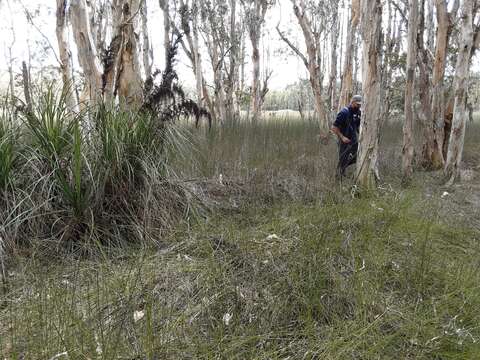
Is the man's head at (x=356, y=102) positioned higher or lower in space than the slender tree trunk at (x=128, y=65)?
lower

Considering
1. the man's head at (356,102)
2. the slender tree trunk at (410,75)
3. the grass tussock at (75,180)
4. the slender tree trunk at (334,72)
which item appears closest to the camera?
the grass tussock at (75,180)

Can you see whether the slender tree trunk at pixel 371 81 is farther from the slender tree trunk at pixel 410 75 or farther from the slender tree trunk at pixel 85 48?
the slender tree trunk at pixel 85 48

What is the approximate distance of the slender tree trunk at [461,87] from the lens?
5645 mm

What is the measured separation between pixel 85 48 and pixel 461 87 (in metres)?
5.76

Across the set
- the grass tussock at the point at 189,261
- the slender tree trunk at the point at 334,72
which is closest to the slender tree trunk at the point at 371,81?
the grass tussock at the point at 189,261

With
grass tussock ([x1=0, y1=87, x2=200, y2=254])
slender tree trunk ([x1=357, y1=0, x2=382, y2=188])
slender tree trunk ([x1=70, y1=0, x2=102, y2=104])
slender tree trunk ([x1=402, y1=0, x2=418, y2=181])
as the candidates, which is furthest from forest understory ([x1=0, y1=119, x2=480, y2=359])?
slender tree trunk ([x1=402, y1=0, x2=418, y2=181])

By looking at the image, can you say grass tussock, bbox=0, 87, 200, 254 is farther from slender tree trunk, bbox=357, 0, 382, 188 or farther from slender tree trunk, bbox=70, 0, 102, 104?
slender tree trunk, bbox=357, 0, 382, 188

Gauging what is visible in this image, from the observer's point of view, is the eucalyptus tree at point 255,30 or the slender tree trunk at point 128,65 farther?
the eucalyptus tree at point 255,30

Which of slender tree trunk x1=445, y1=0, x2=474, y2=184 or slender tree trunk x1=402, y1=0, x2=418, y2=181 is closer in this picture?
slender tree trunk x1=445, y1=0, x2=474, y2=184

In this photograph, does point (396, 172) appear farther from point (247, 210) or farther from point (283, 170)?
point (247, 210)

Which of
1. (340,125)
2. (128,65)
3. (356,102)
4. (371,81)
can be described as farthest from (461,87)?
(128,65)

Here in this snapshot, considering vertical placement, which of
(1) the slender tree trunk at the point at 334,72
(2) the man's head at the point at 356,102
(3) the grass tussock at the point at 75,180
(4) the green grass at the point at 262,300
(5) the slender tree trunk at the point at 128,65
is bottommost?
(4) the green grass at the point at 262,300

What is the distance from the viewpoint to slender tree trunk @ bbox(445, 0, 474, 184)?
5.64m

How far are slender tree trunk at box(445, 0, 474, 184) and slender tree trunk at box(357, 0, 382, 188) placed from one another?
207 centimetres
